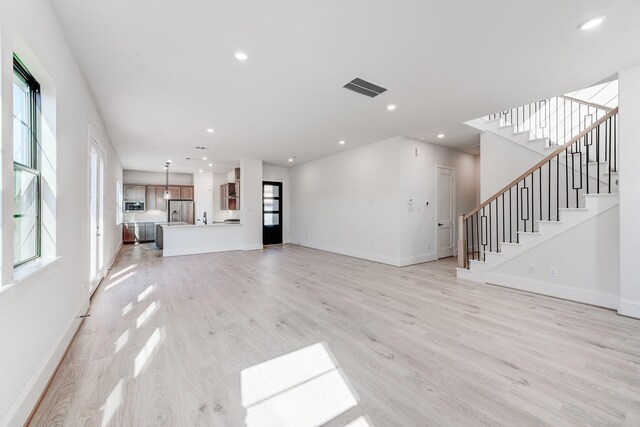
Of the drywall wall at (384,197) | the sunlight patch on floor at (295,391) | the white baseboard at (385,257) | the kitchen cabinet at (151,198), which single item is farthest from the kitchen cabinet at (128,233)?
the sunlight patch on floor at (295,391)

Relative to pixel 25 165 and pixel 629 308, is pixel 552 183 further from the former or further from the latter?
pixel 25 165

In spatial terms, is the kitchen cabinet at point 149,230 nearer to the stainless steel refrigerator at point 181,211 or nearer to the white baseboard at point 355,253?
the stainless steel refrigerator at point 181,211

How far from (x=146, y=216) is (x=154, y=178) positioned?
1593mm

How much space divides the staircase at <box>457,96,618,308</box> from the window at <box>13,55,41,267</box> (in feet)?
18.4

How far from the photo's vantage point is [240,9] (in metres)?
2.16

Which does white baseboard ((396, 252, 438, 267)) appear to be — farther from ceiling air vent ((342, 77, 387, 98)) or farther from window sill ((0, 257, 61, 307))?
window sill ((0, 257, 61, 307))

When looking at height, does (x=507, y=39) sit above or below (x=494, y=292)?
above

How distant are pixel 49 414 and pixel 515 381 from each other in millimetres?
3066

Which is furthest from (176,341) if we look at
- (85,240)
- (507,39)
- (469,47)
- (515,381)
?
(507,39)

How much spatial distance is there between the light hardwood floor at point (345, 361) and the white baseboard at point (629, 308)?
0.17 meters

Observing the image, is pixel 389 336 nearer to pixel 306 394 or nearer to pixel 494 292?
pixel 306 394

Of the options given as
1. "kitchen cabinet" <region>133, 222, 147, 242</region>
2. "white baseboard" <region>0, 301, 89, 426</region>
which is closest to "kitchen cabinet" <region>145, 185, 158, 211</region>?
"kitchen cabinet" <region>133, 222, 147, 242</region>

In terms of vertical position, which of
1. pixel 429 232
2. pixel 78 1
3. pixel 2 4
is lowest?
pixel 429 232

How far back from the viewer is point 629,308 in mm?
3061
